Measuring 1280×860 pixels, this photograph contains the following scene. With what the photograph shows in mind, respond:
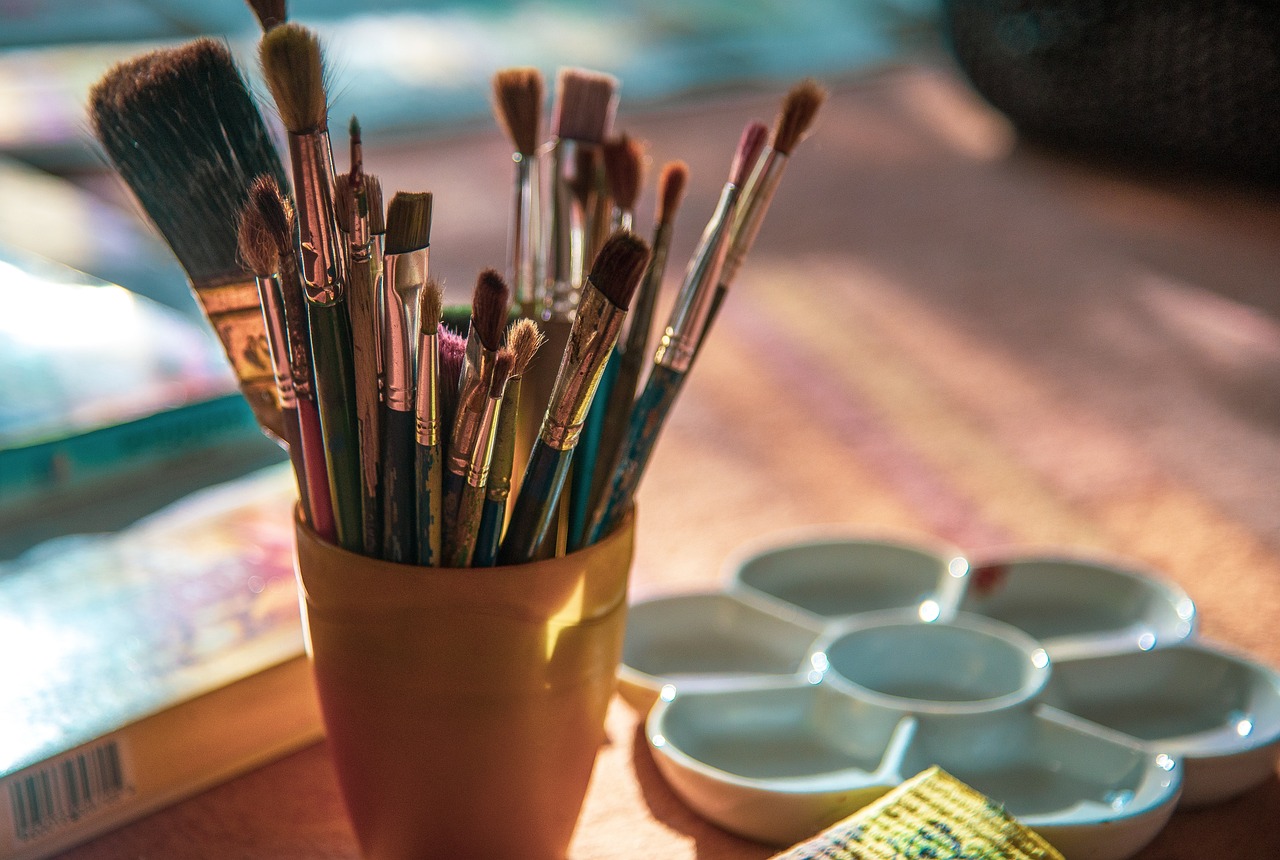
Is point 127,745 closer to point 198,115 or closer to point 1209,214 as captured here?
point 198,115

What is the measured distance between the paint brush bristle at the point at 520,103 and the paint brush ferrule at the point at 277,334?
8cm

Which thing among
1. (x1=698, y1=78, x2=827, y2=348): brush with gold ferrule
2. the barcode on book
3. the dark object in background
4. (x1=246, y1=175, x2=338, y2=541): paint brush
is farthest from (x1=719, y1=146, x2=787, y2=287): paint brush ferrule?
the dark object in background

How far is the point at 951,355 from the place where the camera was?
72 centimetres

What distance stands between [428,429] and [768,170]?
0.11 metres

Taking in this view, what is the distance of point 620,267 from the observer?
0.89 ft

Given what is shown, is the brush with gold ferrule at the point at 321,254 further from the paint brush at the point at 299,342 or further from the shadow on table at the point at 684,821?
the shadow on table at the point at 684,821

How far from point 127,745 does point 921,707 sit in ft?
0.72

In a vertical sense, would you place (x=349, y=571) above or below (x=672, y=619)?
above

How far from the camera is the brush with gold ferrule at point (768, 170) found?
0.31 m

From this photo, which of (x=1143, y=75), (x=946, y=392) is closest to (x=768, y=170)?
(x=946, y=392)

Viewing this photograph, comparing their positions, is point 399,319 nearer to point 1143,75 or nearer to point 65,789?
point 65,789

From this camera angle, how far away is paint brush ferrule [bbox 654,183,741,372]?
323 millimetres

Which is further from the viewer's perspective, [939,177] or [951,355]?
[939,177]

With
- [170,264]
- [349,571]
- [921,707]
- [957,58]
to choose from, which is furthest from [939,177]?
[349,571]
